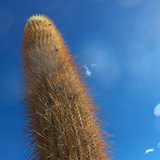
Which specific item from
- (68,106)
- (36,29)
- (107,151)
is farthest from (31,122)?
(36,29)

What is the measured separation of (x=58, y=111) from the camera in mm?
1996

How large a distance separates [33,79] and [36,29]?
49.2 inches

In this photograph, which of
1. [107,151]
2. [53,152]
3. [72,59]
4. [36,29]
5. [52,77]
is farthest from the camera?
[36,29]

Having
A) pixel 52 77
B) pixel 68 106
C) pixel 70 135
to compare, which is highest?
pixel 52 77

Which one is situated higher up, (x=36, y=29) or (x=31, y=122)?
(x=36, y=29)

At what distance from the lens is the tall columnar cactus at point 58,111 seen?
1.83 m

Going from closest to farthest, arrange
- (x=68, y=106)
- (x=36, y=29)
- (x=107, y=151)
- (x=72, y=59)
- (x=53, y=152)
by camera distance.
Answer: (x=53, y=152) < (x=68, y=106) < (x=107, y=151) < (x=72, y=59) < (x=36, y=29)

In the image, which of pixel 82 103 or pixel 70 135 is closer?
pixel 70 135

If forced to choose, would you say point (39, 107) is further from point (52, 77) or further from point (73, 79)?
point (73, 79)

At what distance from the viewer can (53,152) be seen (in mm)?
1795

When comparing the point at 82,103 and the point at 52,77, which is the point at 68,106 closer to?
the point at 82,103

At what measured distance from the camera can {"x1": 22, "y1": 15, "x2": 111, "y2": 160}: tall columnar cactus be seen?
183 centimetres

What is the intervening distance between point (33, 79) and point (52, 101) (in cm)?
62

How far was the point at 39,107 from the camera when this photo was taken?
2.21 m
